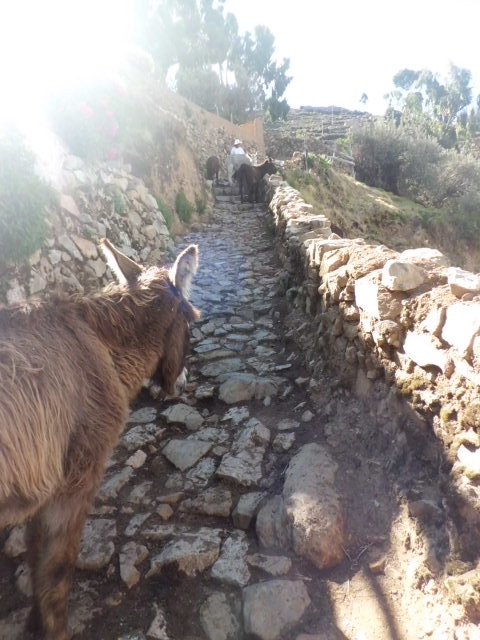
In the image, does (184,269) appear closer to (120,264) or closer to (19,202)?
(120,264)

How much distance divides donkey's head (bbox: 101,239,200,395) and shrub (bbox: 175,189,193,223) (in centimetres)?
839

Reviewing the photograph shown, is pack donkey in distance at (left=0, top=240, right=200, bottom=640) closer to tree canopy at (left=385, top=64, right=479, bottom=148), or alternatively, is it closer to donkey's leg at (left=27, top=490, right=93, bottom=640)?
donkey's leg at (left=27, top=490, right=93, bottom=640)

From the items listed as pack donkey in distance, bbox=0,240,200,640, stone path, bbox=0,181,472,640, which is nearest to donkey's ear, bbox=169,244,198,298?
pack donkey in distance, bbox=0,240,200,640

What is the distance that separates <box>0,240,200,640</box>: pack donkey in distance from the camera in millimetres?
2045

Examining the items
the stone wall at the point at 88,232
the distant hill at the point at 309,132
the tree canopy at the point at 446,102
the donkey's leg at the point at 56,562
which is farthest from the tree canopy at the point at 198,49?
the donkey's leg at the point at 56,562

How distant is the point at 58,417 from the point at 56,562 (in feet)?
2.54

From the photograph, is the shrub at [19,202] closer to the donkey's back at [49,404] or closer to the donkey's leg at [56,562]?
the donkey's back at [49,404]

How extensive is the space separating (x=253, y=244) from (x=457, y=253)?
1211 centimetres

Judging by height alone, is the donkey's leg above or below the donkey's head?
below

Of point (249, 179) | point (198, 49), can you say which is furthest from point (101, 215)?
point (198, 49)

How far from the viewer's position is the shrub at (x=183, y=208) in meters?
11.3

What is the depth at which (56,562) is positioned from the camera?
2.29 m

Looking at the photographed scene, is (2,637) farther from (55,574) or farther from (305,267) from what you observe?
(305,267)

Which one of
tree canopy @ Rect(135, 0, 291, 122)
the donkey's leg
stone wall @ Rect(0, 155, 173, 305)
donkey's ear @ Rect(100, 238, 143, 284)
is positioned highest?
tree canopy @ Rect(135, 0, 291, 122)
